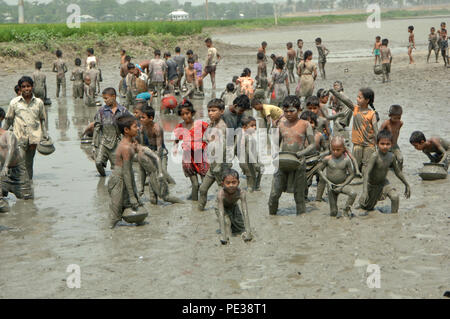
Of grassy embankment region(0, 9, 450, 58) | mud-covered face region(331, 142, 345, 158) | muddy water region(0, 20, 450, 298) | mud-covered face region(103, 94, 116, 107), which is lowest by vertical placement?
muddy water region(0, 20, 450, 298)

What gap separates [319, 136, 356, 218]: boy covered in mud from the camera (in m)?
8.24

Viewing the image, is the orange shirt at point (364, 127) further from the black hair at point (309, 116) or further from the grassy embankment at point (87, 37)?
the grassy embankment at point (87, 37)

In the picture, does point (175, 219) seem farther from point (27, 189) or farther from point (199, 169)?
point (27, 189)

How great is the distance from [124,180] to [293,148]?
2.14 metres

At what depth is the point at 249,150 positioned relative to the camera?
380 inches

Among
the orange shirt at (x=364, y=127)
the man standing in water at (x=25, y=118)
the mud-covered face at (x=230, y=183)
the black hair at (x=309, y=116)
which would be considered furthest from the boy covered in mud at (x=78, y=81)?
the mud-covered face at (x=230, y=183)

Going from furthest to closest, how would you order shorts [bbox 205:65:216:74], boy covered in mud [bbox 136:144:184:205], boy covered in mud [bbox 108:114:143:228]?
shorts [bbox 205:65:216:74]
boy covered in mud [bbox 136:144:184:205]
boy covered in mud [bbox 108:114:143:228]

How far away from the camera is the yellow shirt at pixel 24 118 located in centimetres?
1012

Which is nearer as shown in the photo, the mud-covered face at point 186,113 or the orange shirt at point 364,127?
the mud-covered face at point 186,113

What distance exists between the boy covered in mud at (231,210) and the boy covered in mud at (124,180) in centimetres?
124

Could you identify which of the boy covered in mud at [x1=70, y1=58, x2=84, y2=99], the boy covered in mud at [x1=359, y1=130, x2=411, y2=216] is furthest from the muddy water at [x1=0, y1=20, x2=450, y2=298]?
the boy covered in mud at [x1=70, y1=58, x2=84, y2=99]

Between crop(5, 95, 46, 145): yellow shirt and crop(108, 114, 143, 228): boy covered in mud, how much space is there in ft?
8.70

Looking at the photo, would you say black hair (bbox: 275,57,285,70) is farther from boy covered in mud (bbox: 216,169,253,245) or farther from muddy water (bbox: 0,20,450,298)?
boy covered in mud (bbox: 216,169,253,245)
